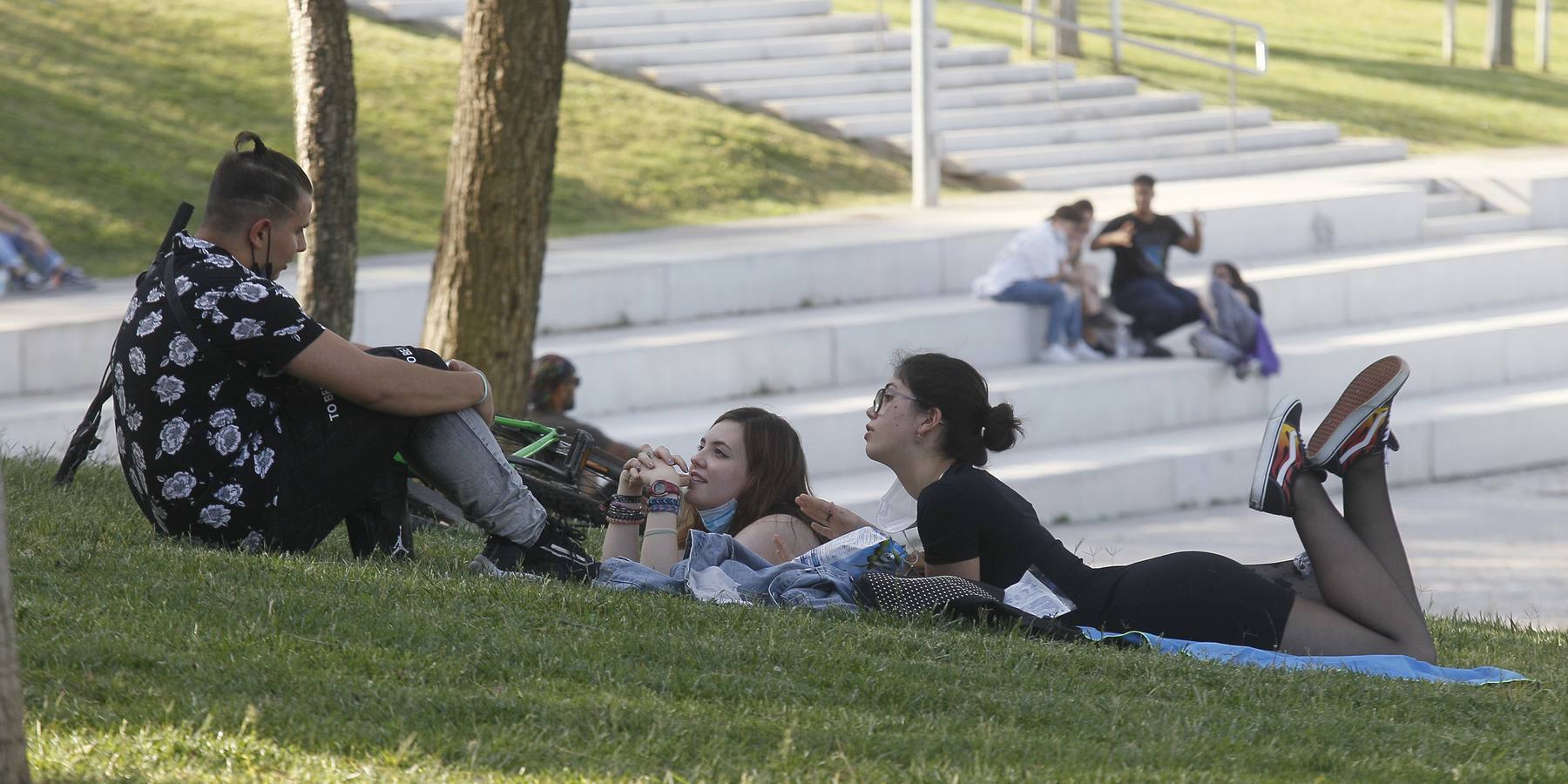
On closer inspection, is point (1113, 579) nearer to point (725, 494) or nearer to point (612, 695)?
point (725, 494)

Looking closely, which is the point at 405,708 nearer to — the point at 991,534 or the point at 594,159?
the point at 991,534

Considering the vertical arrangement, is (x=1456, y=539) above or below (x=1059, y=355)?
below

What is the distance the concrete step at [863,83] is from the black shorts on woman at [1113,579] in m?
13.9

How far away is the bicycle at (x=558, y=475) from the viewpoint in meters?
5.84

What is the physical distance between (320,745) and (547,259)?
975 centimetres

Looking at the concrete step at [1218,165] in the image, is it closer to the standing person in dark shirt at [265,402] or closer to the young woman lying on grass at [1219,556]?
the young woman lying on grass at [1219,556]

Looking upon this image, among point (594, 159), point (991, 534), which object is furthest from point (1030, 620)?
point (594, 159)

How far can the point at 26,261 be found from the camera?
11859 millimetres

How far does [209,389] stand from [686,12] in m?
16.0

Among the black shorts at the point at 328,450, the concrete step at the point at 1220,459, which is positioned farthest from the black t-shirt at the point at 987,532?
the concrete step at the point at 1220,459

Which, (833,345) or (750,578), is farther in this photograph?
(833,345)

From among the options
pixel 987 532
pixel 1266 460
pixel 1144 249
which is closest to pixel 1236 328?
pixel 1144 249

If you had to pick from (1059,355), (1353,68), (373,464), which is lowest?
(1059,355)

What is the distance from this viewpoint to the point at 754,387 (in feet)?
37.8
